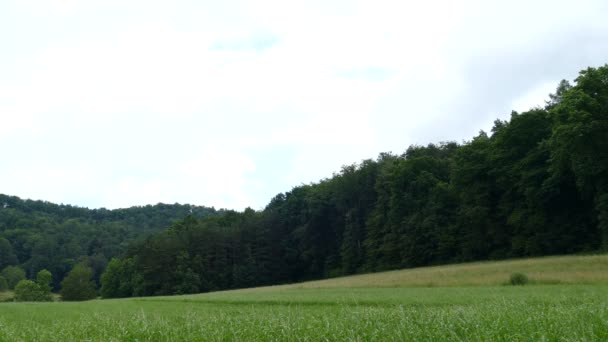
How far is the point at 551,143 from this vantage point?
174 ft

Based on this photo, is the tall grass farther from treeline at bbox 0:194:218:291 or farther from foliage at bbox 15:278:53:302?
treeline at bbox 0:194:218:291

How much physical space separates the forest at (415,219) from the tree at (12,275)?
29.1 feet

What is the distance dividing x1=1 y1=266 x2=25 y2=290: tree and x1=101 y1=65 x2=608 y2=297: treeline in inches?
1331

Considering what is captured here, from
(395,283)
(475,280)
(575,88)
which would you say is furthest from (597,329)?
(575,88)

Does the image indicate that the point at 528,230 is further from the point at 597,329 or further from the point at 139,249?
the point at 139,249

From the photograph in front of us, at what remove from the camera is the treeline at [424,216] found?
5119 centimetres

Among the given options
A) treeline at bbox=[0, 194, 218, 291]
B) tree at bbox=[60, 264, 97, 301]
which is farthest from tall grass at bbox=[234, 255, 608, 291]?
treeline at bbox=[0, 194, 218, 291]

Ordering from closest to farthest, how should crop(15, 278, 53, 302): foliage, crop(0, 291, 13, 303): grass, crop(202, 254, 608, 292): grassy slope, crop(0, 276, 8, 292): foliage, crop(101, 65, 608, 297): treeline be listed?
1. crop(202, 254, 608, 292): grassy slope
2. crop(101, 65, 608, 297): treeline
3. crop(15, 278, 53, 302): foliage
4. crop(0, 291, 13, 303): grass
5. crop(0, 276, 8, 292): foliage

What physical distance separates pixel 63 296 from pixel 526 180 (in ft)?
290

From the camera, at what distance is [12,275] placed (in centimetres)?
13312

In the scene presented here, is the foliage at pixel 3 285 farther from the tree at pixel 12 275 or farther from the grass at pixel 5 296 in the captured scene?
the tree at pixel 12 275

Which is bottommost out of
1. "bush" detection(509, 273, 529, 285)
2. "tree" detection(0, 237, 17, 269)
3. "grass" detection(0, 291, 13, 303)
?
"bush" detection(509, 273, 529, 285)

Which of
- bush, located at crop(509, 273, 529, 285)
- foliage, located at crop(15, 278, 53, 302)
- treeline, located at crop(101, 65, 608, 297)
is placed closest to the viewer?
bush, located at crop(509, 273, 529, 285)

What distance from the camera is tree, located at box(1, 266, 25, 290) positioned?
5212 inches
